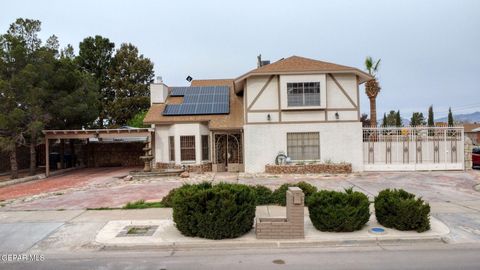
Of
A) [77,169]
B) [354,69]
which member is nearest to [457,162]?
Answer: [354,69]

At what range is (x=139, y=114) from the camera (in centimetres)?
3984

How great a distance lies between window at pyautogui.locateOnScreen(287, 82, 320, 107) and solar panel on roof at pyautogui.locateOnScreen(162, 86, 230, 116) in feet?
14.4

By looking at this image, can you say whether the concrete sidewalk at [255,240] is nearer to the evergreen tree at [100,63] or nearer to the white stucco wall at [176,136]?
the white stucco wall at [176,136]

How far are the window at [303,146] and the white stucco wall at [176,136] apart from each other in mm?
5312

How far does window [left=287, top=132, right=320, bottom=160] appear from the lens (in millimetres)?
20812

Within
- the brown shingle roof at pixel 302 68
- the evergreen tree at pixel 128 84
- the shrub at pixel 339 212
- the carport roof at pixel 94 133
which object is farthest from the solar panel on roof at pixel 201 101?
the evergreen tree at pixel 128 84

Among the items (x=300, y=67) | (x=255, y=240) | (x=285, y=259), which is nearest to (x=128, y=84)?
(x=300, y=67)

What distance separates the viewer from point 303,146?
68.3ft

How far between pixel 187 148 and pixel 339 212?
14.8m

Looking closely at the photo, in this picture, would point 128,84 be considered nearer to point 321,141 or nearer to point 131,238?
point 321,141

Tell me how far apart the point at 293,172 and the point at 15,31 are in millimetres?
18896

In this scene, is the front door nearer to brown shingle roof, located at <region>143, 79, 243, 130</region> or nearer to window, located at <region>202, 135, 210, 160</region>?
window, located at <region>202, 135, 210, 160</region>

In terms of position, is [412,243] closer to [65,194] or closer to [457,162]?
[65,194]

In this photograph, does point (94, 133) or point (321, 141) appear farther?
point (94, 133)
